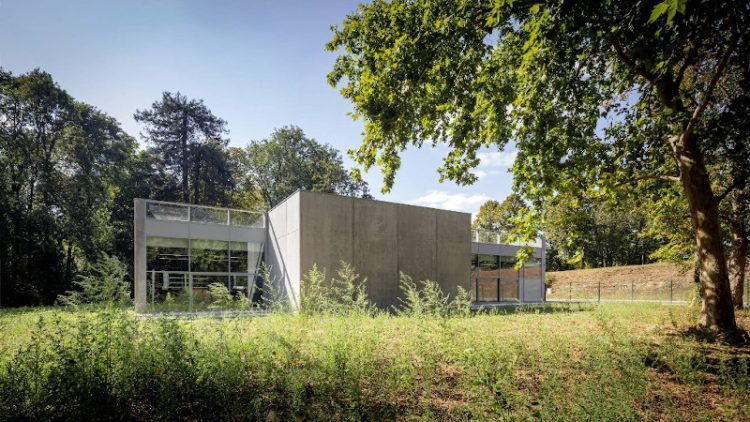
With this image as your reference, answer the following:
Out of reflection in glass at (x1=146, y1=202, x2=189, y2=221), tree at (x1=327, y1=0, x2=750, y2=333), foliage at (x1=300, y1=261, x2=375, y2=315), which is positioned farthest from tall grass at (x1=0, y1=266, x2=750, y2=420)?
reflection in glass at (x1=146, y1=202, x2=189, y2=221)

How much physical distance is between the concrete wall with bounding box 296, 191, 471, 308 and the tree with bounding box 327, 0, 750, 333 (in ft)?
28.3

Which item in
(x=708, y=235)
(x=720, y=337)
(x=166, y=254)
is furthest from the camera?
(x=166, y=254)

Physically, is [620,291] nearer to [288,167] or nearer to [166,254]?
[288,167]

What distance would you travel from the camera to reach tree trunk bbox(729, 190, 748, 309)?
43.4 ft

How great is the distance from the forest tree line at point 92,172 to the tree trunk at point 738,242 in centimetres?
1519

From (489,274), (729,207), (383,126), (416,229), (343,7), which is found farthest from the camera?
(489,274)

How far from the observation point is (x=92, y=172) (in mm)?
27188

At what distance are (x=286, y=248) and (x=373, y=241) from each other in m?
3.75

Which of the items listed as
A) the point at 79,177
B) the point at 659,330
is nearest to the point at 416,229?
the point at 659,330

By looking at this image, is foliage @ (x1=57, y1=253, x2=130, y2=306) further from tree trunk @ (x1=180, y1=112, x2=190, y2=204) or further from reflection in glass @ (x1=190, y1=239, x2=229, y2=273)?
tree trunk @ (x1=180, y1=112, x2=190, y2=204)

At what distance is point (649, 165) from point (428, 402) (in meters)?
9.22

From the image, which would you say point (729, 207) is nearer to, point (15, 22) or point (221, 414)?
point (221, 414)

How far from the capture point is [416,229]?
18.7 meters

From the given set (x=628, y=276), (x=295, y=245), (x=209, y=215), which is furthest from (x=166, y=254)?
(x=628, y=276)
